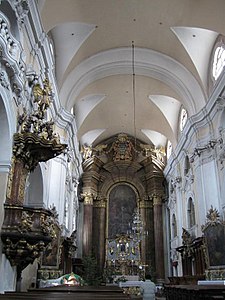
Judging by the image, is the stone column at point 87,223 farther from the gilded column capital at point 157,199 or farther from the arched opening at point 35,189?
the arched opening at point 35,189

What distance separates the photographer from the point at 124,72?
14.8 meters

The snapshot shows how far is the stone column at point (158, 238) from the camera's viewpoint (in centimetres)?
1797

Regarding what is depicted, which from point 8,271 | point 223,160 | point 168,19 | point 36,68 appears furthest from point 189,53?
point 8,271

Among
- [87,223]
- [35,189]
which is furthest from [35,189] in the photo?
[87,223]

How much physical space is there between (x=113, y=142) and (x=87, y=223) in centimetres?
524

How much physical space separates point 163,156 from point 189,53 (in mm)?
8977

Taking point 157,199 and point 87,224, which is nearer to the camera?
point 87,224

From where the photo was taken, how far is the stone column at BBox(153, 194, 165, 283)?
58.9 ft

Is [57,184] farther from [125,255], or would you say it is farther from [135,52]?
[125,255]

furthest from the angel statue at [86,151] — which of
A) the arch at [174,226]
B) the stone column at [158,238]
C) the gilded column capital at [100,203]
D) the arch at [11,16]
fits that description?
the arch at [11,16]

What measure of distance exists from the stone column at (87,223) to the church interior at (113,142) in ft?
0.20

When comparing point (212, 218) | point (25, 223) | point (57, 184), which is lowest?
point (25, 223)

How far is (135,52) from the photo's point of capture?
541 inches

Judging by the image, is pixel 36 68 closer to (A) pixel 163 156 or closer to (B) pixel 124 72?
(B) pixel 124 72
